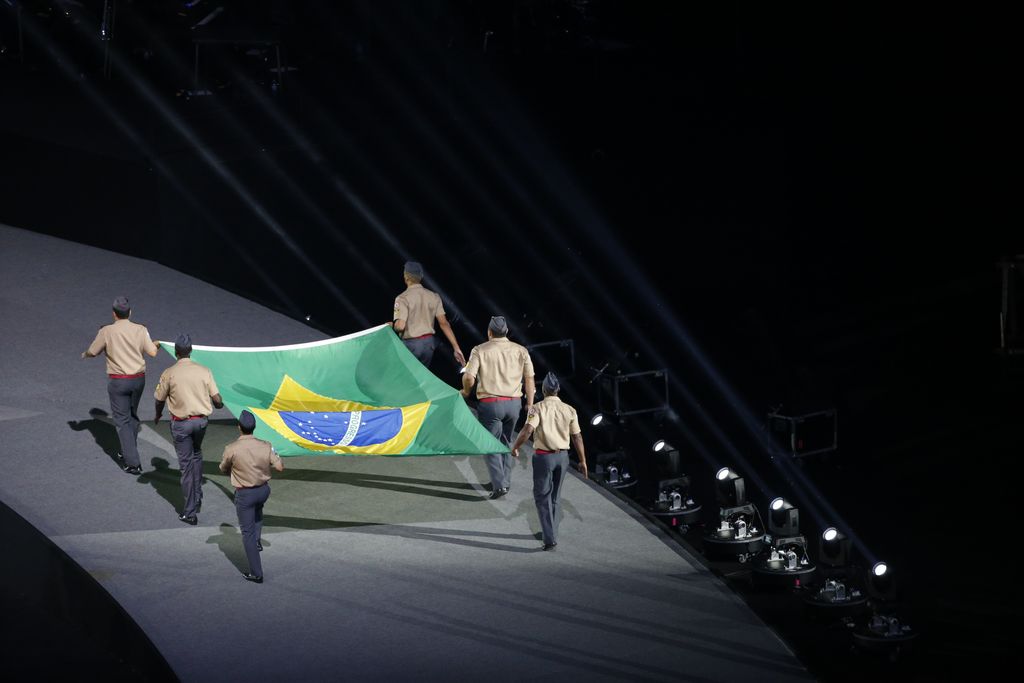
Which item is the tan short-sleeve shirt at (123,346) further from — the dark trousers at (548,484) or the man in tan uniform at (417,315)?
the dark trousers at (548,484)

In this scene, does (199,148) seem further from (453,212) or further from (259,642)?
(259,642)

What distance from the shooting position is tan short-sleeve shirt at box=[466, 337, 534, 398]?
36.0 ft

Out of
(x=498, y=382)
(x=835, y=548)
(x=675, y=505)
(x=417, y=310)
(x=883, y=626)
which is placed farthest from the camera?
(x=417, y=310)

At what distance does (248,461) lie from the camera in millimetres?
9641

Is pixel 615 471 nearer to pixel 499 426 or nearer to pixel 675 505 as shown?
pixel 675 505

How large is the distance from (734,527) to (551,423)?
179 centimetres

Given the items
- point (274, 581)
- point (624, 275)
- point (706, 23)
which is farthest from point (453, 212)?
point (274, 581)

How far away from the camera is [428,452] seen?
1101 centimetres

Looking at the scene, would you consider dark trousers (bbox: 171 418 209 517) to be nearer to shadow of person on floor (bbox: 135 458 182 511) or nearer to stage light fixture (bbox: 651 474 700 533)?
shadow of person on floor (bbox: 135 458 182 511)

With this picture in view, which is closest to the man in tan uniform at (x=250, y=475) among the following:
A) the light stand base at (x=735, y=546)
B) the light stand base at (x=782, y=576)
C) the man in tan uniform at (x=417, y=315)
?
the man in tan uniform at (x=417, y=315)

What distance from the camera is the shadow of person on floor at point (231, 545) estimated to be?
10195mm

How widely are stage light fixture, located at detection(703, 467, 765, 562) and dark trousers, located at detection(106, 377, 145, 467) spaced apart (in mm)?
4646

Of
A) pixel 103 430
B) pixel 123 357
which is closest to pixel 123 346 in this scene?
pixel 123 357

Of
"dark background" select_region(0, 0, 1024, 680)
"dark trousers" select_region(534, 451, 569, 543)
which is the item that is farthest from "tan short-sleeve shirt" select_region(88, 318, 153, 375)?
"dark background" select_region(0, 0, 1024, 680)
